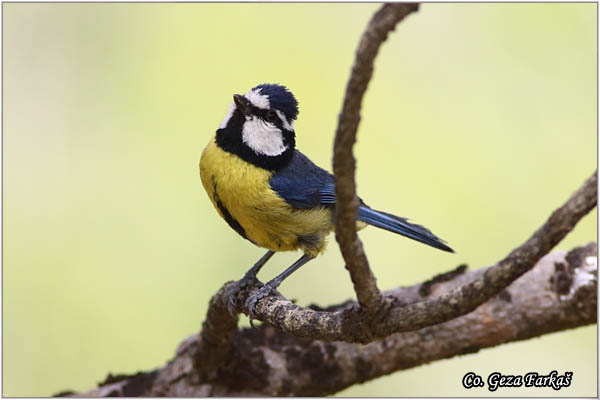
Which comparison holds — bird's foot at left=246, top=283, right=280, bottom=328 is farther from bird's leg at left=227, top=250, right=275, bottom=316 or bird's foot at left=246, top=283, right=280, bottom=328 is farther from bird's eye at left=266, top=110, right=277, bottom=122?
bird's eye at left=266, top=110, right=277, bottom=122

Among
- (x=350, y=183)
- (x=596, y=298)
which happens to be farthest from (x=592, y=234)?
(x=350, y=183)

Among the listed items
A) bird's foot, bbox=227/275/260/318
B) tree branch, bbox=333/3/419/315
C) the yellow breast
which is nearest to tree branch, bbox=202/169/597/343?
tree branch, bbox=333/3/419/315

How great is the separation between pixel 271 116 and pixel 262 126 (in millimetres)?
74

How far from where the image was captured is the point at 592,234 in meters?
5.66

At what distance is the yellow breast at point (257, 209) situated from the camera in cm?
382

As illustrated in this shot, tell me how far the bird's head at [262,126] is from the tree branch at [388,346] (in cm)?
100

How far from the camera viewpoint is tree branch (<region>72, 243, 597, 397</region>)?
3904 mm

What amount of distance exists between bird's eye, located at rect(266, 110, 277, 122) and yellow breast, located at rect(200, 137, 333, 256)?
0.26m

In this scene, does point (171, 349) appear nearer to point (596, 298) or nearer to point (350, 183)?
point (596, 298)

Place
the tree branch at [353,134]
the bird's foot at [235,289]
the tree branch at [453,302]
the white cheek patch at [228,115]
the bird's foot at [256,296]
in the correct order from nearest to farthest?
the tree branch at [353,134] → the tree branch at [453,302] → the bird's foot at [256,296] → the bird's foot at [235,289] → the white cheek patch at [228,115]

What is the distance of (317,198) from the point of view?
3.98 m

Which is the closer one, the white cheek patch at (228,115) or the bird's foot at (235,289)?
the bird's foot at (235,289)

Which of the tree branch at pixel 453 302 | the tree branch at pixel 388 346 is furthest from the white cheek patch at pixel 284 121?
the tree branch at pixel 453 302

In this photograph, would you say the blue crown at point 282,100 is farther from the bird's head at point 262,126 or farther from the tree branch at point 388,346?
the tree branch at point 388,346
